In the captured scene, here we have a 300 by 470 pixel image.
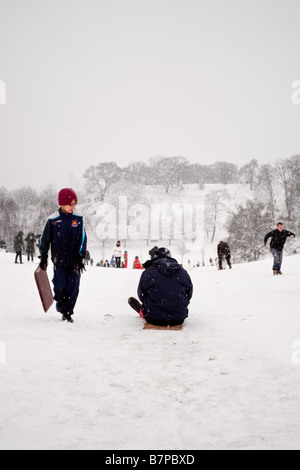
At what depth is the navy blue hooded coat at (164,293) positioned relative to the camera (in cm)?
592

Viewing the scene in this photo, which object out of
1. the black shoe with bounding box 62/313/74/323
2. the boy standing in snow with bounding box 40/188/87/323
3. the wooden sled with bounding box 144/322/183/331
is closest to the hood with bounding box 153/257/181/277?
the wooden sled with bounding box 144/322/183/331

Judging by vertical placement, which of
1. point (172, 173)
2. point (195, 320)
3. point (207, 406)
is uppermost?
point (172, 173)

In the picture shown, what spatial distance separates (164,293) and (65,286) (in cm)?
168

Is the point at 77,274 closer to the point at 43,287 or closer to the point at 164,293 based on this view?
the point at 43,287

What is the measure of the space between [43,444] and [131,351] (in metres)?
2.26

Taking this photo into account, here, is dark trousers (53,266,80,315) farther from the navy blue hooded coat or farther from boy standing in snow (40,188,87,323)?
the navy blue hooded coat

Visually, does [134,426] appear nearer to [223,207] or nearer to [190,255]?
[190,255]

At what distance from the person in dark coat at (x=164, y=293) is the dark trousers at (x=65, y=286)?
3.72 feet

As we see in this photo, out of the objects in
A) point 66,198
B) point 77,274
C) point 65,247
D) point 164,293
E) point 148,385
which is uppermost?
point 66,198

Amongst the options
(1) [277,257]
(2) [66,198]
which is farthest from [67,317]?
(1) [277,257]

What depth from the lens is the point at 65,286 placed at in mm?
6141

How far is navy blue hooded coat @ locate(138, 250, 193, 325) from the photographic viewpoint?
592cm

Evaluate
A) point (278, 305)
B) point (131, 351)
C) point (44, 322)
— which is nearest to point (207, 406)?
point (131, 351)

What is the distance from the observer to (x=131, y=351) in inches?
176
